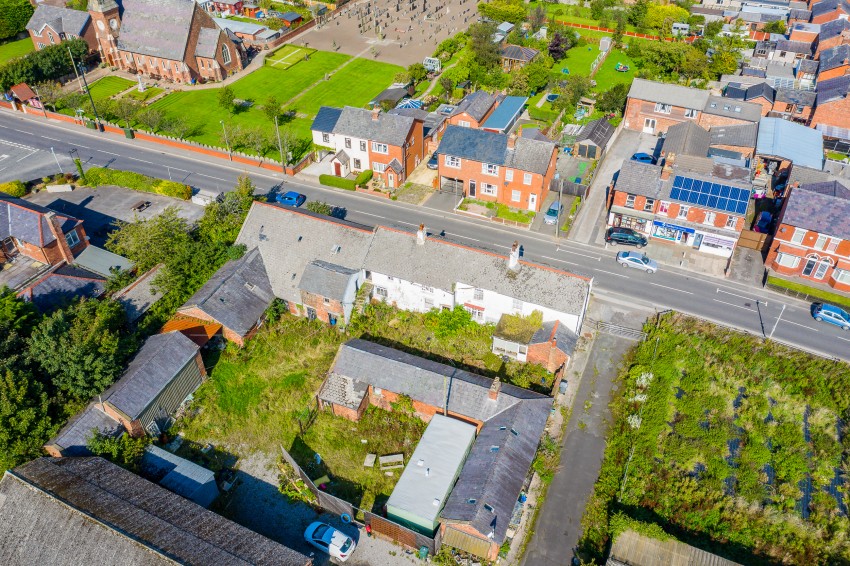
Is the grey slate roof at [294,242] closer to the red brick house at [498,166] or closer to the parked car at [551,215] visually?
the red brick house at [498,166]

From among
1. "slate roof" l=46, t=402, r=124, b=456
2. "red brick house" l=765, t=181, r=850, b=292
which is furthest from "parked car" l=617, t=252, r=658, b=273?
"slate roof" l=46, t=402, r=124, b=456

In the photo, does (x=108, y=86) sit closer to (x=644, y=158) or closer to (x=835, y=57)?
(x=644, y=158)

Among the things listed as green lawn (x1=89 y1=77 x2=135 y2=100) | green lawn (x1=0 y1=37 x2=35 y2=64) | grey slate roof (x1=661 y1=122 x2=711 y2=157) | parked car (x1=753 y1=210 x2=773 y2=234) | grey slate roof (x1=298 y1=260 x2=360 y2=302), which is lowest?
parked car (x1=753 y1=210 x2=773 y2=234)

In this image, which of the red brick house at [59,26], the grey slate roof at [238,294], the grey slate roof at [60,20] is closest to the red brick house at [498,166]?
the grey slate roof at [238,294]

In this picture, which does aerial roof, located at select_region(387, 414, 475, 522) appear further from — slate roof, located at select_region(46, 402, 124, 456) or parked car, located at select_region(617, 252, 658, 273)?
parked car, located at select_region(617, 252, 658, 273)

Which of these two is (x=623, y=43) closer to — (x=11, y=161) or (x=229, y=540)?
(x=11, y=161)
